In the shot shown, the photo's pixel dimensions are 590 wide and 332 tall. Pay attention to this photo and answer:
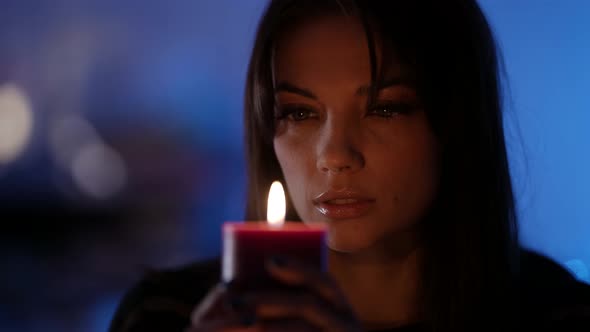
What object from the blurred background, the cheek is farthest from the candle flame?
the blurred background

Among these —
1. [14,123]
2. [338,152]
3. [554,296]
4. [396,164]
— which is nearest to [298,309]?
[338,152]

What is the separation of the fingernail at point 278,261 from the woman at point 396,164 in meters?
0.64

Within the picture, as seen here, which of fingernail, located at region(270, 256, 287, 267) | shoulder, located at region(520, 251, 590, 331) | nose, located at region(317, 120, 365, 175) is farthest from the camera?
shoulder, located at region(520, 251, 590, 331)

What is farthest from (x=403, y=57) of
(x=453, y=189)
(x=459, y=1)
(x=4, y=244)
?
(x=4, y=244)

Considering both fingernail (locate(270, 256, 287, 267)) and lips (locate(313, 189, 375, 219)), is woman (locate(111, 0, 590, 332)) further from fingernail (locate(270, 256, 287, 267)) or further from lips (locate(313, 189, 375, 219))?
fingernail (locate(270, 256, 287, 267))

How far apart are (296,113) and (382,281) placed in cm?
55

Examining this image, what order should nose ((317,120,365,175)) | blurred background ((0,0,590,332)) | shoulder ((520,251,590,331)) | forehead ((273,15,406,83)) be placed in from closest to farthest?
nose ((317,120,365,175)), forehead ((273,15,406,83)), shoulder ((520,251,590,331)), blurred background ((0,0,590,332))

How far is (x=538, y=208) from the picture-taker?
2.31m

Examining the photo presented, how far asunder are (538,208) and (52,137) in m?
2.21

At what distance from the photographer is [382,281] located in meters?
1.66

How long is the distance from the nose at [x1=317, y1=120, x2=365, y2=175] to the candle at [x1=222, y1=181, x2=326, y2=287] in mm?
600

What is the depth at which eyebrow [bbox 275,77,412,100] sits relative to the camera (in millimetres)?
1439

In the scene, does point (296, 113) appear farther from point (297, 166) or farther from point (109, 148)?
point (109, 148)

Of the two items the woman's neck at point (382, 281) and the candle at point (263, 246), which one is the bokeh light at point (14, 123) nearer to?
the woman's neck at point (382, 281)
